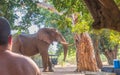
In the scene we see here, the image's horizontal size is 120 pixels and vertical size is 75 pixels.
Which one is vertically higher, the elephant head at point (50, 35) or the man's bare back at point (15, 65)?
the elephant head at point (50, 35)

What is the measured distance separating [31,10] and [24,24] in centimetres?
58

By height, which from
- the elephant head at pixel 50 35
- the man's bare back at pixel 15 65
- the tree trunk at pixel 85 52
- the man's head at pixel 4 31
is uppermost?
the elephant head at pixel 50 35

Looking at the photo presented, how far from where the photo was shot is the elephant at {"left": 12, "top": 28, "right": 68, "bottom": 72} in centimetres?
1393

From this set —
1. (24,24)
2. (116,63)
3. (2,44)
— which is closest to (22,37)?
(116,63)

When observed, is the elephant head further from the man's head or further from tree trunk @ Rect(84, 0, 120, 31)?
the man's head

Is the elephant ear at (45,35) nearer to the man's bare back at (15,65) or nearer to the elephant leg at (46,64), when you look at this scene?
the elephant leg at (46,64)

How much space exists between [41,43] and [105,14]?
8.94 m

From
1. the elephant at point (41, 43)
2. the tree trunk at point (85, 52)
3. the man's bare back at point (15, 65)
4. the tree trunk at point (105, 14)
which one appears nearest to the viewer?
the man's bare back at point (15, 65)

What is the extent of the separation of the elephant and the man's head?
11.6 meters

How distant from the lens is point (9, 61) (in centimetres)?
202

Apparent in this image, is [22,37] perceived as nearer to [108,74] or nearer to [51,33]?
[51,33]

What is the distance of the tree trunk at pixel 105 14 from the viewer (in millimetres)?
5695

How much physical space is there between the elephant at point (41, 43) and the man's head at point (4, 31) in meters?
11.6

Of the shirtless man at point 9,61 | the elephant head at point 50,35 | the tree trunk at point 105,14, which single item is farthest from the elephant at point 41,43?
the shirtless man at point 9,61
